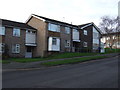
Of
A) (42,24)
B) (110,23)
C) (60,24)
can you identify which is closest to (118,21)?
(110,23)

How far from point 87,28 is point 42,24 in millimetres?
12870

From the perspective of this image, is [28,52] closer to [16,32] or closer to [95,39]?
[16,32]

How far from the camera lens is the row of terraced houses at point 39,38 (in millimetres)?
25689

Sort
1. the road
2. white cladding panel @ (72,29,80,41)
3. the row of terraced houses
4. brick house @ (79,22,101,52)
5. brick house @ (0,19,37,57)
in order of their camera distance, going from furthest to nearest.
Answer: brick house @ (79,22,101,52) → white cladding panel @ (72,29,80,41) → the row of terraced houses → brick house @ (0,19,37,57) → the road

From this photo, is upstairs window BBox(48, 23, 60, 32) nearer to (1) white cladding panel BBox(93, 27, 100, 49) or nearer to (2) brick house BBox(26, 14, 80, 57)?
(2) brick house BBox(26, 14, 80, 57)

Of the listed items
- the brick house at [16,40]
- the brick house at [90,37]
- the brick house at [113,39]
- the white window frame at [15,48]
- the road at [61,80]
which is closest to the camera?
the road at [61,80]

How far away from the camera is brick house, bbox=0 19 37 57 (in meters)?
24.9

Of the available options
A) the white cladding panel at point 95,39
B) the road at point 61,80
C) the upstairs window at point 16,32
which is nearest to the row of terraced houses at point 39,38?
the upstairs window at point 16,32

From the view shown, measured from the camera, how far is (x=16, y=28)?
87.5 feet

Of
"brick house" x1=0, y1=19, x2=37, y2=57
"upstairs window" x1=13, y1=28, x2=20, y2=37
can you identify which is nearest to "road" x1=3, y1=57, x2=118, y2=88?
"brick house" x1=0, y1=19, x2=37, y2=57

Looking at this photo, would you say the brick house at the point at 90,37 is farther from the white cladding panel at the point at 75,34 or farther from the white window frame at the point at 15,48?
the white window frame at the point at 15,48

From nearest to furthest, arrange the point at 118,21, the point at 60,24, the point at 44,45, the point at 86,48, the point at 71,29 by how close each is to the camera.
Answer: the point at 44,45
the point at 60,24
the point at 71,29
the point at 86,48
the point at 118,21

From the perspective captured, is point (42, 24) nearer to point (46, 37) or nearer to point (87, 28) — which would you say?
point (46, 37)

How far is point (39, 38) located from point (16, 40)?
4.59 m
